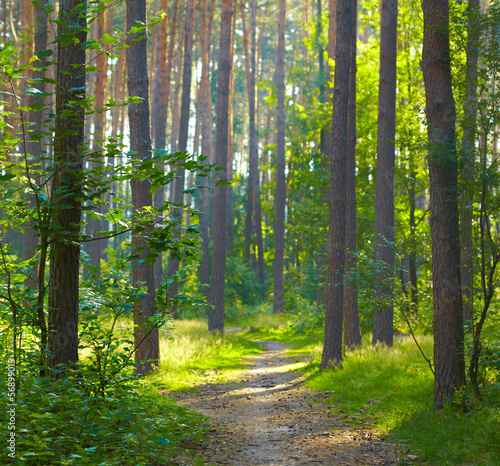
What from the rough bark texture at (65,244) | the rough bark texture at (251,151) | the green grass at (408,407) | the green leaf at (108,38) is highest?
the rough bark texture at (251,151)

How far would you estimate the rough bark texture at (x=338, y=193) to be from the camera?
35.5 ft

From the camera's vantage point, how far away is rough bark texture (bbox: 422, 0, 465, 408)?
671 centimetres

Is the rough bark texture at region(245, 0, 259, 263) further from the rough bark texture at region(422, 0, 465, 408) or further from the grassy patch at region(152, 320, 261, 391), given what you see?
the rough bark texture at region(422, 0, 465, 408)

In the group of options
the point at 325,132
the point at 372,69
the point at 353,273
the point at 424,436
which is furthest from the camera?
the point at 325,132

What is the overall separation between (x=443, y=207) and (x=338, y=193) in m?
4.15

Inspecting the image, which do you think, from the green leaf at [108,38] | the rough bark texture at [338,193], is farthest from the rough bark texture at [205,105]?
the green leaf at [108,38]

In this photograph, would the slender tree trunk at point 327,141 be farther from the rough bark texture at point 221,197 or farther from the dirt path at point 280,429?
the dirt path at point 280,429

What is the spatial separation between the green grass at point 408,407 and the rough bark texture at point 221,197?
4981mm

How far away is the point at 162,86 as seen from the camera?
20875 millimetres

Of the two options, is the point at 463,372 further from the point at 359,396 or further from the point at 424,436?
the point at 359,396

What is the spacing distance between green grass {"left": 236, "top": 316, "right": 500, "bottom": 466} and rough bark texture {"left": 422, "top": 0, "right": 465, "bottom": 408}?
1.76ft

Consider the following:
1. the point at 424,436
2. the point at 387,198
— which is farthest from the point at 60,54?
the point at 387,198

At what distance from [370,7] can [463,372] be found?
15939mm

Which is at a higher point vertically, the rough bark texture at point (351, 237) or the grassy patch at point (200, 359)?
the rough bark texture at point (351, 237)
